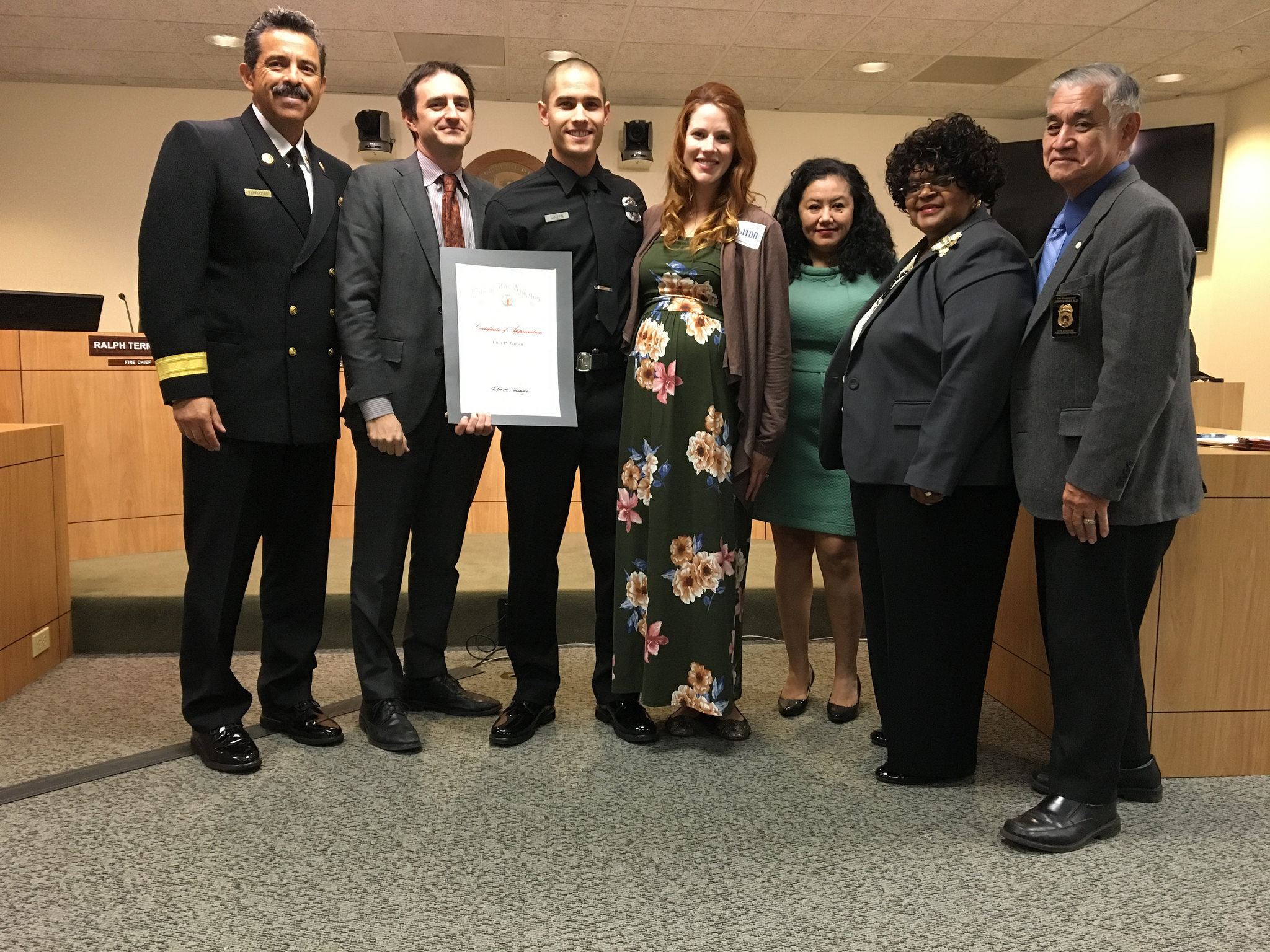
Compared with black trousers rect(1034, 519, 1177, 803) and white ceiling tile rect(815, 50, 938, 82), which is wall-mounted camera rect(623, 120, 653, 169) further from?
black trousers rect(1034, 519, 1177, 803)

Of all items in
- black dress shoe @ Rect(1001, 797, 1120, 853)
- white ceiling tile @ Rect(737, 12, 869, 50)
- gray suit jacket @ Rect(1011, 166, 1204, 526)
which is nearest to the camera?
gray suit jacket @ Rect(1011, 166, 1204, 526)

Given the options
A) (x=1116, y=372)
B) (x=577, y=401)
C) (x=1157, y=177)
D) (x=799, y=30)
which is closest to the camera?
(x=1116, y=372)

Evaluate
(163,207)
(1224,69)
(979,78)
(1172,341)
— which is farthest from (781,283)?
(1224,69)

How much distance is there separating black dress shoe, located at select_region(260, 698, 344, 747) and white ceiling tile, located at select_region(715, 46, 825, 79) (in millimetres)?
4728

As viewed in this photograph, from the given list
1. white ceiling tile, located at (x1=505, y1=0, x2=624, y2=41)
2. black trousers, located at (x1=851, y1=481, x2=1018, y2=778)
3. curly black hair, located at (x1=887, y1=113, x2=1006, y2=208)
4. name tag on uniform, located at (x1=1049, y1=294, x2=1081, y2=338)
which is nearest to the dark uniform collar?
curly black hair, located at (x1=887, y1=113, x2=1006, y2=208)

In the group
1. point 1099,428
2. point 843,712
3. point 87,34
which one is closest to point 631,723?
point 843,712

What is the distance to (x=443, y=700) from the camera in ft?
9.18

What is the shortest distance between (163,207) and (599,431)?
1.13 metres

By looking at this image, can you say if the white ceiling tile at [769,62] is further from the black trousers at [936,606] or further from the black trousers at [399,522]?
the black trousers at [936,606]

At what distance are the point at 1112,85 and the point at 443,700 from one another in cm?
223

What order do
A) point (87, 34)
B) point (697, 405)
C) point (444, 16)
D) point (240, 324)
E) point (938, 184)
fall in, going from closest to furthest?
point (938, 184), point (240, 324), point (697, 405), point (444, 16), point (87, 34)

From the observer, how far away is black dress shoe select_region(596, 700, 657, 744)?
255cm

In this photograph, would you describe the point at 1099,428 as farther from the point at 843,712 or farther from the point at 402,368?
the point at 402,368

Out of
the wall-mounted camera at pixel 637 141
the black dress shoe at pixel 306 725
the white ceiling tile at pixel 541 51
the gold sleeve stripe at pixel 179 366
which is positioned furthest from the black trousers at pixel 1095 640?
the wall-mounted camera at pixel 637 141
